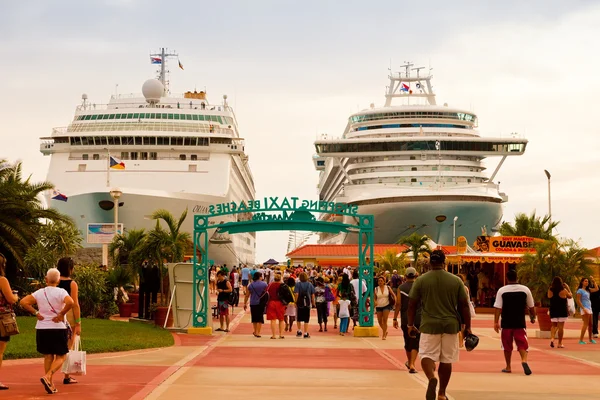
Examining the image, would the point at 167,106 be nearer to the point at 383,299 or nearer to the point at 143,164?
the point at 143,164

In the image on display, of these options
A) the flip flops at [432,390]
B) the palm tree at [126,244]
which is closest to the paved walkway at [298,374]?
the flip flops at [432,390]

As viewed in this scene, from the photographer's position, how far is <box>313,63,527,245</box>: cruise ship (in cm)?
5716

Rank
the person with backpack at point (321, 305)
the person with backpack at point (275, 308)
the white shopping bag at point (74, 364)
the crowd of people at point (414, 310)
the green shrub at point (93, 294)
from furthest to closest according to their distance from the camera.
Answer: the green shrub at point (93, 294) < the person with backpack at point (321, 305) < the person with backpack at point (275, 308) < the white shopping bag at point (74, 364) < the crowd of people at point (414, 310)

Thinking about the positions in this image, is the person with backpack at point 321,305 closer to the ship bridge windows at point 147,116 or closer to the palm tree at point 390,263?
the palm tree at point 390,263

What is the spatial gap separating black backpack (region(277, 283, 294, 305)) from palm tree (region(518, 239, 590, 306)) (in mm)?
5408

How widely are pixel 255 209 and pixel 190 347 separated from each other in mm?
4679

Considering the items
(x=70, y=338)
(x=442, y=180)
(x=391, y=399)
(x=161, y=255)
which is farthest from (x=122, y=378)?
(x=442, y=180)

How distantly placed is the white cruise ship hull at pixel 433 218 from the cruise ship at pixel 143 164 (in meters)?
8.99

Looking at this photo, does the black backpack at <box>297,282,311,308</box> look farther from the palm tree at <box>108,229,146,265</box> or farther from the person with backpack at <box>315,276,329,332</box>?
the palm tree at <box>108,229,146,265</box>

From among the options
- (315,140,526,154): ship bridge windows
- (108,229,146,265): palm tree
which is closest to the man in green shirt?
(108,229,146,265): palm tree

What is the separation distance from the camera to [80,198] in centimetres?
4722

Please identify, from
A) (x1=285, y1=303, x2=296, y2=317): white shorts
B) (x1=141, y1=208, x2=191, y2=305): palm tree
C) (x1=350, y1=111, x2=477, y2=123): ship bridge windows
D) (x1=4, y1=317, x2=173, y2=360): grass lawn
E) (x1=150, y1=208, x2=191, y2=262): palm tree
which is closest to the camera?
(x1=4, y1=317, x2=173, y2=360): grass lawn

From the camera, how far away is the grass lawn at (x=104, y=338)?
46.6 feet

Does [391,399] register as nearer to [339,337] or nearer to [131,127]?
[339,337]
